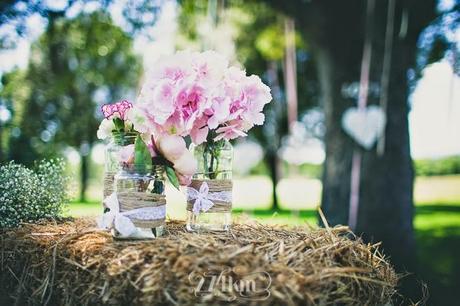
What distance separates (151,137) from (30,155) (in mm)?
1913

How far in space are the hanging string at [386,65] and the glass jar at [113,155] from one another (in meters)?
3.97

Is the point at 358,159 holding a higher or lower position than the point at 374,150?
lower

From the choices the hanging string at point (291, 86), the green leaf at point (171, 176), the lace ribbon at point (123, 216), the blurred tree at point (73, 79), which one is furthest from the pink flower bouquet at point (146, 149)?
the hanging string at point (291, 86)

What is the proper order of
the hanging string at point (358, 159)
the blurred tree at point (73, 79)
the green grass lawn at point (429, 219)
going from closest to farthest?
the green grass lawn at point (429, 219) → the hanging string at point (358, 159) → the blurred tree at point (73, 79)

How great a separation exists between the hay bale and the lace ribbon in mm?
52

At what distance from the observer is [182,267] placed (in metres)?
1.27

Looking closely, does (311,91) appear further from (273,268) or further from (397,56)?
(273,268)

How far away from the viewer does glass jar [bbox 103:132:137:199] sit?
1.76 m

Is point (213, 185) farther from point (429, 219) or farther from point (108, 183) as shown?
point (429, 219)

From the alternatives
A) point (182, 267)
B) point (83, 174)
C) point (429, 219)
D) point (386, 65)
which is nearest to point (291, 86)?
point (429, 219)

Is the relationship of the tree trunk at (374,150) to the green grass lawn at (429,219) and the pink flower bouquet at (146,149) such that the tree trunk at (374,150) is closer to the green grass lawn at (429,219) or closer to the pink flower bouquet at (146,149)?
the green grass lawn at (429,219)

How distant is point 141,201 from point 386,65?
4.44 metres

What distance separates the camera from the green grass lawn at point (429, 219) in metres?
3.45

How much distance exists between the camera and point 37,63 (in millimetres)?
12391
